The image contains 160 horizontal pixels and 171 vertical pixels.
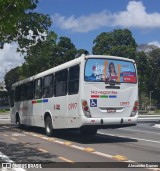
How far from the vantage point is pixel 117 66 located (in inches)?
656

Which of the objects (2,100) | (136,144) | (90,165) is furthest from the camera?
(2,100)

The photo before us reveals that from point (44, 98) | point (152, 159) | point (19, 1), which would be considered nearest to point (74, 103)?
point (44, 98)

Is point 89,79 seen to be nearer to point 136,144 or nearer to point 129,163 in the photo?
point 136,144

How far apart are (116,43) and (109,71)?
59302 mm

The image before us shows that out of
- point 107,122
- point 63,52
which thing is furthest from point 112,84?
point 63,52

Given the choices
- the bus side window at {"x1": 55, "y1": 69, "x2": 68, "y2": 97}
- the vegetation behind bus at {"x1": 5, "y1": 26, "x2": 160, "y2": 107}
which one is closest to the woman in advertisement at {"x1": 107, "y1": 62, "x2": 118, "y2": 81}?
the bus side window at {"x1": 55, "y1": 69, "x2": 68, "y2": 97}

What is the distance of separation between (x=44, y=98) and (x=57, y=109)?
205cm

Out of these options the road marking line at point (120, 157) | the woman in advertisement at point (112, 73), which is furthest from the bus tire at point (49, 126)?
the road marking line at point (120, 157)

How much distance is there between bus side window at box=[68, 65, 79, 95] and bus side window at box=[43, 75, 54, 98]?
229 centimetres

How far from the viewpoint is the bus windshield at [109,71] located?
52.8 feet

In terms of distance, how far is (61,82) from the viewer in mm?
17891

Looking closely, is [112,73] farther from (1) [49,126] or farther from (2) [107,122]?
(1) [49,126]

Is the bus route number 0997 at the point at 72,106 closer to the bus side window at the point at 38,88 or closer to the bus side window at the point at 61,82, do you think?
the bus side window at the point at 61,82

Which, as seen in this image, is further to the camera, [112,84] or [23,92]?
[23,92]
